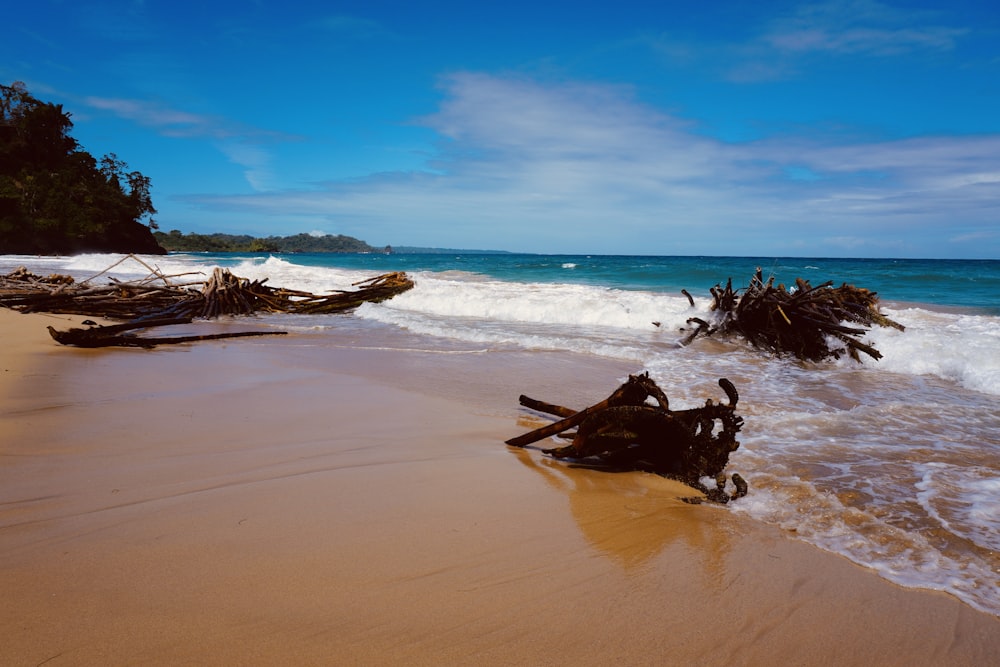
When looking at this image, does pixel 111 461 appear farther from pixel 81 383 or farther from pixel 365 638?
pixel 81 383

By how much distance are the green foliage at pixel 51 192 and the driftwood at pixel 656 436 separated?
213ft

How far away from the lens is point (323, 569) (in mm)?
2072

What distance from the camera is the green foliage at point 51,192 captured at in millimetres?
51500

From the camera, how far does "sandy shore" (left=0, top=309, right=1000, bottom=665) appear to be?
168 cm

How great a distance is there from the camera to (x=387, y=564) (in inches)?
84.3

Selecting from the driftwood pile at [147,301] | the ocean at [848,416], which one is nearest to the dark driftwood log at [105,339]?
the driftwood pile at [147,301]

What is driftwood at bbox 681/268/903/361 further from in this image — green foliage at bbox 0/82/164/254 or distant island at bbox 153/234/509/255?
distant island at bbox 153/234/509/255

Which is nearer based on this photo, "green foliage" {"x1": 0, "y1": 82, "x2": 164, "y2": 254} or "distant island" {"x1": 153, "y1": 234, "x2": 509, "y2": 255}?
"green foliage" {"x1": 0, "y1": 82, "x2": 164, "y2": 254}

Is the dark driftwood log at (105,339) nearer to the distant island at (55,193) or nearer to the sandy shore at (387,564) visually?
the sandy shore at (387,564)

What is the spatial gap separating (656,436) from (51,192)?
223 feet

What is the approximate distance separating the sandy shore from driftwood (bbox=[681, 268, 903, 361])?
239 inches

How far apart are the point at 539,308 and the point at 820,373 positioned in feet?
23.4

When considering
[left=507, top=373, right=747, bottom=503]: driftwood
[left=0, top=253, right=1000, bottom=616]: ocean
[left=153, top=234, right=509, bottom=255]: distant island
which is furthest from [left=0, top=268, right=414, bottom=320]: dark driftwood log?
[left=153, top=234, right=509, bottom=255]: distant island

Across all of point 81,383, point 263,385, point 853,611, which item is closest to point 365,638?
point 853,611
